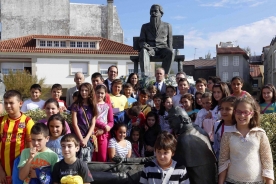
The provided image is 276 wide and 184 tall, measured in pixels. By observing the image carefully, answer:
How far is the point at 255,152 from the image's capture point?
11.0 ft

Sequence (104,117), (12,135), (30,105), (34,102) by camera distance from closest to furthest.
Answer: (12,135) → (104,117) → (30,105) → (34,102)

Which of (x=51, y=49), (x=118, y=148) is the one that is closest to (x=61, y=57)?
(x=51, y=49)

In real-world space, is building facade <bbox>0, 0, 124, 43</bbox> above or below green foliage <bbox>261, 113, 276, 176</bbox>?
above

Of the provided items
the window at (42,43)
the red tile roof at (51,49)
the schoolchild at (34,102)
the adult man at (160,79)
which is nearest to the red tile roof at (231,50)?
the red tile roof at (51,49)

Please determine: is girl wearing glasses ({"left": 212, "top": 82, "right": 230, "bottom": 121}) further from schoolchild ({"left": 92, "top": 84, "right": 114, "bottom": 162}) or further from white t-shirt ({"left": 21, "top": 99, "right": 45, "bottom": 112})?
white t-shirt ({"left": 21, "top": 99, "right": 45, "bottom": 112})

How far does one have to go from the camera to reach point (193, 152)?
353 centimetres

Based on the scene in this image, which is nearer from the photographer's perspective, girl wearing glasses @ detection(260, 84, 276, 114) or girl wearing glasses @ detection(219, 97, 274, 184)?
girl wearing glasses @ detection(219, 97, 274, 184)

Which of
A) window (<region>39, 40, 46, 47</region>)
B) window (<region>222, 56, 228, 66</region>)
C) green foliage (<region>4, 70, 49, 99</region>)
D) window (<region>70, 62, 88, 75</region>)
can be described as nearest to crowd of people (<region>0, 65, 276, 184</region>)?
green foliage (<region>4, 70, 49, 99</region>)

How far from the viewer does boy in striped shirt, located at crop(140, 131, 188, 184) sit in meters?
3.35

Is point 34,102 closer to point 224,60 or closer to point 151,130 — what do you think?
point 151,130

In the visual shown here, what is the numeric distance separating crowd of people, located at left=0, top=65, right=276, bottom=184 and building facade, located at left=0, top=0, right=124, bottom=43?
1311 inches

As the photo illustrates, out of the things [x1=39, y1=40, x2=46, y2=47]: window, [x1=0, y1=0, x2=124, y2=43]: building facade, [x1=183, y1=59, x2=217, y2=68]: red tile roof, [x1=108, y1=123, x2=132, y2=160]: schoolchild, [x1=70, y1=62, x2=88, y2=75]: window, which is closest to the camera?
[x1=108, y1=123, x2=132, y2=160]: schoolchild

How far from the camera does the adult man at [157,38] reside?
941cm

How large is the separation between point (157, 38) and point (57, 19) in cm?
3071
